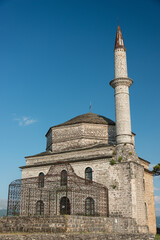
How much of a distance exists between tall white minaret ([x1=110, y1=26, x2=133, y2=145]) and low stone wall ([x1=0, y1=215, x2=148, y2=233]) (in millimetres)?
5931

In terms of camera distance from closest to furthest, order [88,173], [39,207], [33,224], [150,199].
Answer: [33,224] → [88,173] → [39,207] → [150,199]

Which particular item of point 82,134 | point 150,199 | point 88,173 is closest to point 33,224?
point 88,173

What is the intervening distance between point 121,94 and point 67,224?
452 inches

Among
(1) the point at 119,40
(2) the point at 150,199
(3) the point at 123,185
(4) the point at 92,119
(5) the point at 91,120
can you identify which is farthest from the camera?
(4) the point at 92,119

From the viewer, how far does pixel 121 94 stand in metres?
21.5

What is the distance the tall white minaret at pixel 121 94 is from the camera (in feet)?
67.4

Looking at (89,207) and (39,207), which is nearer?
(89,207)

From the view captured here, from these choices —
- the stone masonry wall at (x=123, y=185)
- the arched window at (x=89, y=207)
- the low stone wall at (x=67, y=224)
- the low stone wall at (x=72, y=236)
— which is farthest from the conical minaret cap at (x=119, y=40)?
the low stone wall at (x=72, y=236)

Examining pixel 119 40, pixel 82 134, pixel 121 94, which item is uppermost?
pixel 119 40

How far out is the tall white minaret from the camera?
20.5 m

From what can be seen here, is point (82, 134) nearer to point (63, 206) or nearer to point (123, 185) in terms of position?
point (123, 185)

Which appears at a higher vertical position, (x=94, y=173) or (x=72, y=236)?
(x=94, y=173)

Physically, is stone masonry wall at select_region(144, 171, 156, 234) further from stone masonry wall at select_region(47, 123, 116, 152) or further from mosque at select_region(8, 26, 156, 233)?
stone masonry wall at select_region(47, 123, 116, 152)

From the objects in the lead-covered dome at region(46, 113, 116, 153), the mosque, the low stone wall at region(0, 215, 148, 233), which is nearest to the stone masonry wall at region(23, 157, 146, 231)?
the mosque
